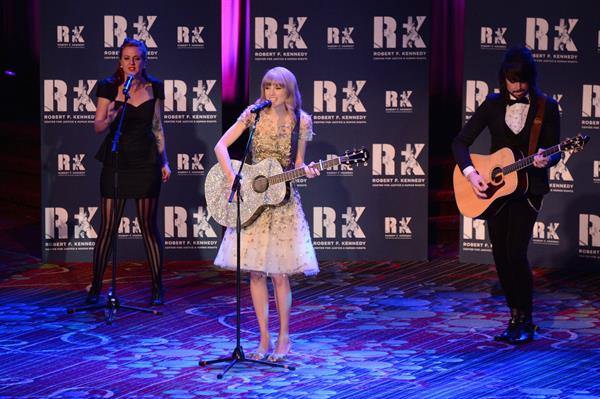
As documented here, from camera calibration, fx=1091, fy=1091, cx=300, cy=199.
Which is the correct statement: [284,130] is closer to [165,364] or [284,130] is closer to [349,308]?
[165,364]

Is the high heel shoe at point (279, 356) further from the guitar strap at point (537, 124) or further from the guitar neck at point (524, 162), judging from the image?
the guitar strap at point (537, 124)

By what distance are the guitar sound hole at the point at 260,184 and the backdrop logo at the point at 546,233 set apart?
386 centimetres

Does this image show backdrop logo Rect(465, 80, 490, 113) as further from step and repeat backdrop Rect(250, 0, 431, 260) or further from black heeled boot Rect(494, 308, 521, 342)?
black heeled boot Rect(494, 308, 521, 342)

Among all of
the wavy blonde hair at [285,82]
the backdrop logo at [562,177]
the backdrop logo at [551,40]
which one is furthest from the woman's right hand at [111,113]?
the backdrop logo at [562,177]

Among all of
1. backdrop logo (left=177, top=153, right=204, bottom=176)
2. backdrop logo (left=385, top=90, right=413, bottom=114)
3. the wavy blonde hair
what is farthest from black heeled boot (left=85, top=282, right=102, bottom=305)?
backdrop logo (left=385, top=90, right=413, bottom=114)

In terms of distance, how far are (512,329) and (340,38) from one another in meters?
3.47

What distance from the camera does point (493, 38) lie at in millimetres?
9227

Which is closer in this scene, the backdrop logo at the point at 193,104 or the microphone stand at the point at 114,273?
the microphone stand at the point at 114,273

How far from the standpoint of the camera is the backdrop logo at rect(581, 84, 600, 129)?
29.8ft

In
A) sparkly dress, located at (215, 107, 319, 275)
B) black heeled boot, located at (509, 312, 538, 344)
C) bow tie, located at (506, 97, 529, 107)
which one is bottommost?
black heeled boot, located at (509, 312, 538, 344)

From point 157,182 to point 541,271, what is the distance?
3.44 m

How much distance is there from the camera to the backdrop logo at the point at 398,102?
9.45m

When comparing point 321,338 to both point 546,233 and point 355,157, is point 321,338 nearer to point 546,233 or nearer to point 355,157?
point 355,157

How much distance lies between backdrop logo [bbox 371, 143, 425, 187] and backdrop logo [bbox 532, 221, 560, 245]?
3.46ft
